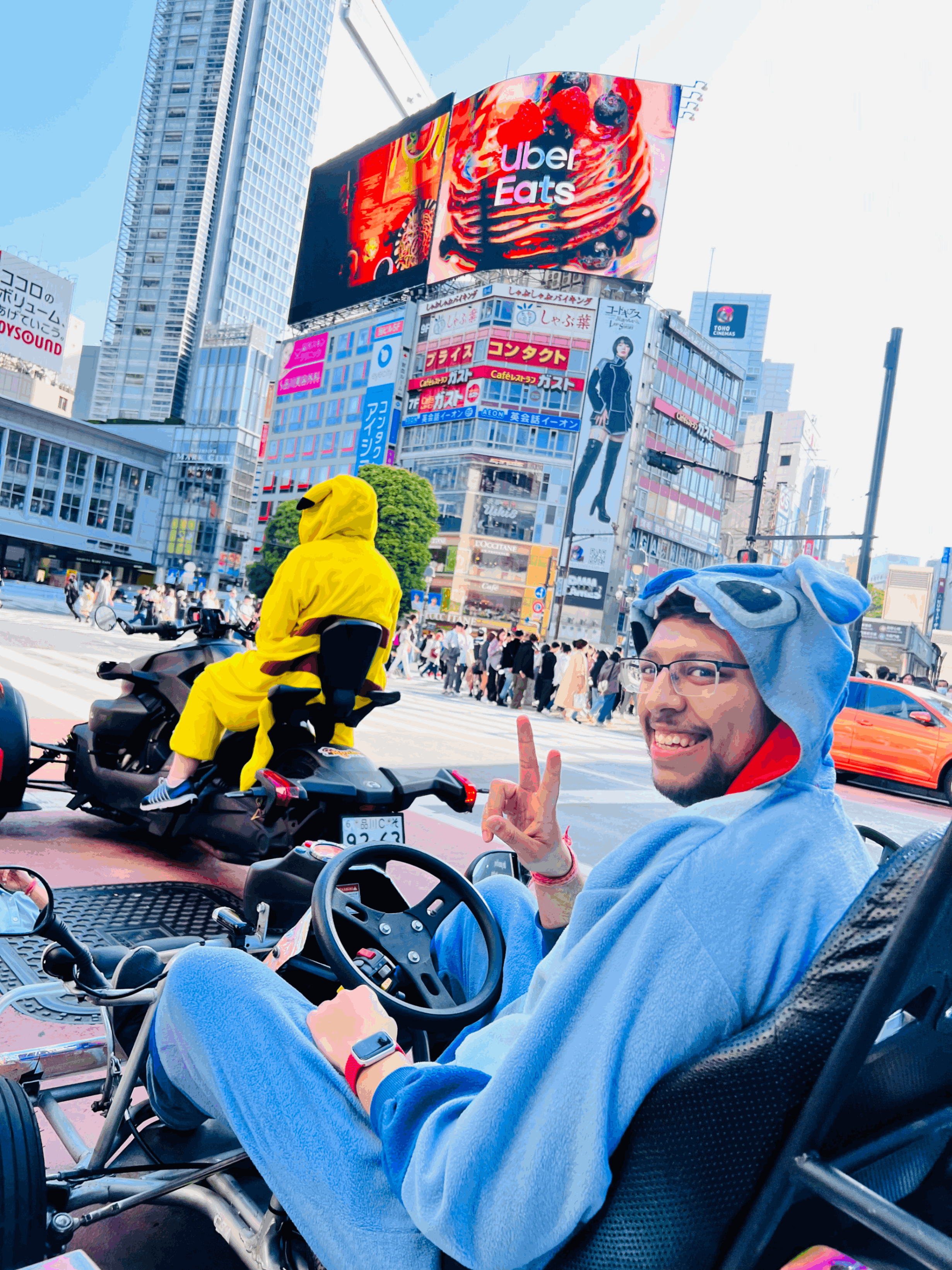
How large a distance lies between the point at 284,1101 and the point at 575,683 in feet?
59.9

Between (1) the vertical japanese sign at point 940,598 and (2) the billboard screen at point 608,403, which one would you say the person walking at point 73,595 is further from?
(1) the vertical japanese sign at point 940,598

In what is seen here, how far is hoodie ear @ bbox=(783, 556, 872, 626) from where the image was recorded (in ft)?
4.20

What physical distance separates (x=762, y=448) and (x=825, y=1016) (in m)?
17.8

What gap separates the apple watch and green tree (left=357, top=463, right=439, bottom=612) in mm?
48989

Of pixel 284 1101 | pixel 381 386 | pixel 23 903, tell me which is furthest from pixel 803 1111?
pixel 381 386

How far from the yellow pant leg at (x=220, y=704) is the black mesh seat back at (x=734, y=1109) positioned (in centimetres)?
328

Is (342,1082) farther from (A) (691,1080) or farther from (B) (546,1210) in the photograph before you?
(A) (691,1080)

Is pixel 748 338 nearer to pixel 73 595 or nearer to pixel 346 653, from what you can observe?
pixel 73 595

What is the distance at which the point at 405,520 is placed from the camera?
169ft

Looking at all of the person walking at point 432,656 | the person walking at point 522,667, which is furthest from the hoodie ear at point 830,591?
the person walking at point 432,656

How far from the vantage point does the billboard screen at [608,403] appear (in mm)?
54562

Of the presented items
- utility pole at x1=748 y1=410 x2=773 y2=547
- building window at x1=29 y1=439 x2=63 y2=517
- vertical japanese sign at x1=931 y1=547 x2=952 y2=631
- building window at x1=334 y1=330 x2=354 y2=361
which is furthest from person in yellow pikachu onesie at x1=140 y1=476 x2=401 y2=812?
building window at x1=29 y1=439 x2=63 y2=517

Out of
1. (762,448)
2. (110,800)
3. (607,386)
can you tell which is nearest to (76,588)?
(762,448)

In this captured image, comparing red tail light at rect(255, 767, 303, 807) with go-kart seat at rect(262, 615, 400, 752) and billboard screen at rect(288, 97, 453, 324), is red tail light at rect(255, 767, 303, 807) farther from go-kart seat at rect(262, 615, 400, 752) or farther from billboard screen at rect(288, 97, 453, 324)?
billboard screen at rect(288, 97, 453, 324)
